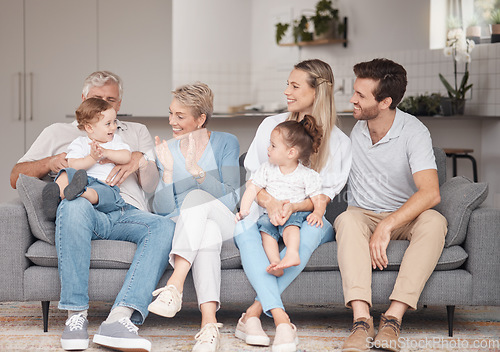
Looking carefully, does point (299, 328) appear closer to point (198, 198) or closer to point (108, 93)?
point (198, 198)

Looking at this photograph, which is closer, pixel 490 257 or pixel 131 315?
pixel 131 315

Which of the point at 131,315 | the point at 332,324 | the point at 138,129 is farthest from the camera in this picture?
the point at 138,129

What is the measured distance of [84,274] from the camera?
2350 mm

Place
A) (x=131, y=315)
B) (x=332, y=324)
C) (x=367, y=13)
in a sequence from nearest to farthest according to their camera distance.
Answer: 1. (x=131, y=315)
2. (x=332, y=324)
3. (x=367, y=13)

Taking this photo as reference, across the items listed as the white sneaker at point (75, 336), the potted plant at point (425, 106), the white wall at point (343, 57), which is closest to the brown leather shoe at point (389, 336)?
the white sneaker at point (75, 336)

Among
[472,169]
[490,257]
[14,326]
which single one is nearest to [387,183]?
[490,257]

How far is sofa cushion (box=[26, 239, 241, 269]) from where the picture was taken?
2.46 m

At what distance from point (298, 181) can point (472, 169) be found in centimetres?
275

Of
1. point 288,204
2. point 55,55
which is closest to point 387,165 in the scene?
point 288,204

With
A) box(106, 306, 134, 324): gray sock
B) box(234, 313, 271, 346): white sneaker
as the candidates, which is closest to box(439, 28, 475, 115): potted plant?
box(234, 313, 271, 346): white sneaker

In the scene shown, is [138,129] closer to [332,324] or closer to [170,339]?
[170,339]

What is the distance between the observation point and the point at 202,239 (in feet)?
7.98

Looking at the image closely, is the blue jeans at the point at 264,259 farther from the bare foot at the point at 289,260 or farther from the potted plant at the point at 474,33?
the potted plant at the point at 474,33

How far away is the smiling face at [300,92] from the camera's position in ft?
8.77
